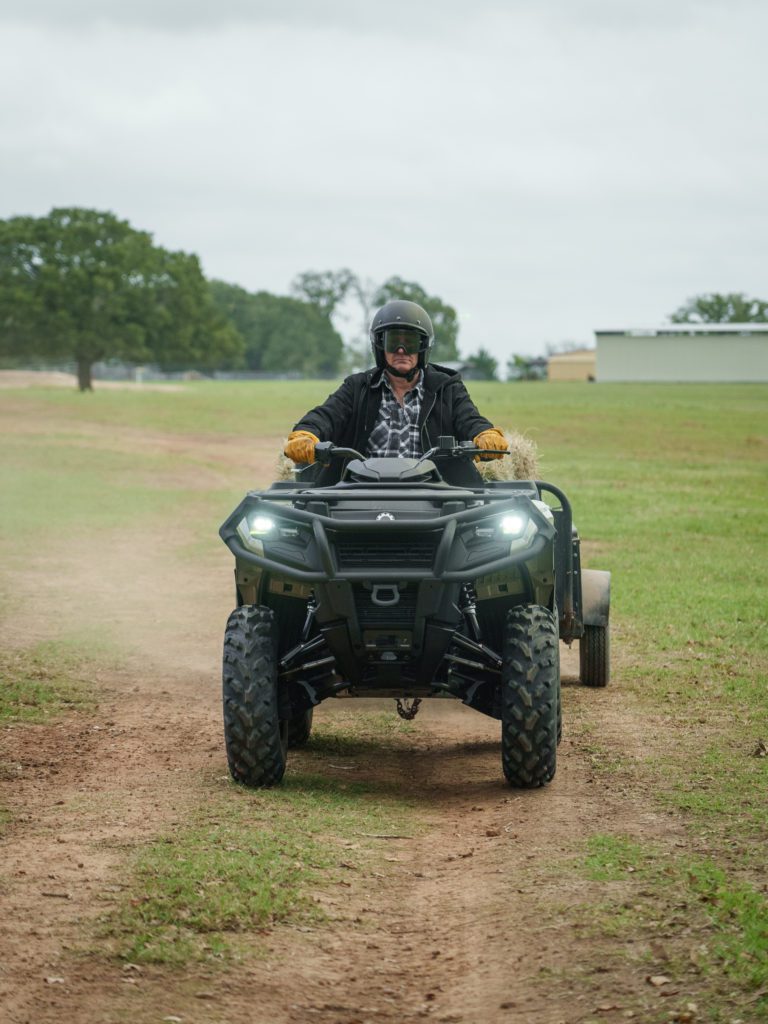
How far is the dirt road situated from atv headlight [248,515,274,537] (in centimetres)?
122

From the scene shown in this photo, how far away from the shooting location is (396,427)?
869 centimetres

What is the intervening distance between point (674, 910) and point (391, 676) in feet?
7.58

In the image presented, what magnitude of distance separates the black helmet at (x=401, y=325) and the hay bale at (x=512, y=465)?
373 cm

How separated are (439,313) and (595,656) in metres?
149

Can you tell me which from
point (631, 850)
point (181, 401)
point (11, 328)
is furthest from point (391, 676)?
point (11, 328)

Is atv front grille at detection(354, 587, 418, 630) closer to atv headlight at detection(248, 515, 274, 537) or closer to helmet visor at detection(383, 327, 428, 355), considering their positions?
atv headlight at detection(248, 515, 274, 537)

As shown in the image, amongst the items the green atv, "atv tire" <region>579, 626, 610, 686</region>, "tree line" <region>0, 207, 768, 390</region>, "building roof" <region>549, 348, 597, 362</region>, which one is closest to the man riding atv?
the green atv

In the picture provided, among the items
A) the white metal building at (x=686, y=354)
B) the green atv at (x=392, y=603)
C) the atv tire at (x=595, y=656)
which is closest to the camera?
the green atv at (x=392, y=603)

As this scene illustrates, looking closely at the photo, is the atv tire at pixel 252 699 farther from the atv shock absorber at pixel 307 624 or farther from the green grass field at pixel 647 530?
the green grass field at pixel 647 530

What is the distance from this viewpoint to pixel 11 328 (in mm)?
84125

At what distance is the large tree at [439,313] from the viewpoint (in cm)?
13638

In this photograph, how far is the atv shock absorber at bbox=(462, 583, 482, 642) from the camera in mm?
7500

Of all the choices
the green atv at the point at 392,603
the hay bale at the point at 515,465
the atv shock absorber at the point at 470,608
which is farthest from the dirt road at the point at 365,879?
the hay bale at the point at 515,465

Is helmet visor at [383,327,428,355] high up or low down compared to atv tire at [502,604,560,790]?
up
